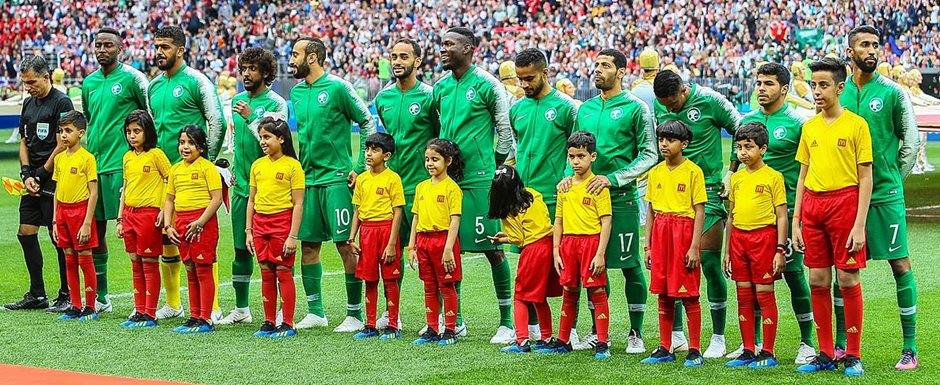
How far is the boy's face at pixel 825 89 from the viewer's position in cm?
749

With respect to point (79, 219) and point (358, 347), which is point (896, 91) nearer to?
point (358, 347)

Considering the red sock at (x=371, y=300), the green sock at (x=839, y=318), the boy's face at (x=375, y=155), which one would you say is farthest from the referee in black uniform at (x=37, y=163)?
the green sock at (x=839, y=318)

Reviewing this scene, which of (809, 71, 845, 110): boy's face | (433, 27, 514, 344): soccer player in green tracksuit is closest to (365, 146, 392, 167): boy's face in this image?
(433, 27, 514, 344): soccer player in green tracksuit

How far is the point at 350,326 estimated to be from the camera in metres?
9.46

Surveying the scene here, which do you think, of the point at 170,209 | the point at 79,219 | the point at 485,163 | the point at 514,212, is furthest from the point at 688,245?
the point at 79,219

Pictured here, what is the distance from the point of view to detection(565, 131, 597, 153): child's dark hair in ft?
26.8

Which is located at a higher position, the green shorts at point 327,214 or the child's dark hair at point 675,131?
the child's dark hair at point 675,131

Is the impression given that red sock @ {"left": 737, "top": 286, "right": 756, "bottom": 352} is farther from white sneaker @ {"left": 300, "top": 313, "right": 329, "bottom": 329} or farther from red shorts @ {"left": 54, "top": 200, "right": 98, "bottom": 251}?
red shorts @ {"left": 54, "top": 200, "right": 98, "bottom": 251}

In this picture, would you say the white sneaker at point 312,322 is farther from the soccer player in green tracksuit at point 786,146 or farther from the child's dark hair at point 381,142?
the soccer player in green tracksuit at point 786,146

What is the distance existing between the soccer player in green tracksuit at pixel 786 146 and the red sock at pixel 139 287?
162 inches

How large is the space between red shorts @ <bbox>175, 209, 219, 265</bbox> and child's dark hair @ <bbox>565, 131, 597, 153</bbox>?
2.62 metres

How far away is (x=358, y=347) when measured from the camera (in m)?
8.80

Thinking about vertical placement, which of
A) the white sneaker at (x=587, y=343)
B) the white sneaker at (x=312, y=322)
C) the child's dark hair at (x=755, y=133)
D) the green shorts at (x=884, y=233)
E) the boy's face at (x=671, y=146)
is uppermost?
the child's dark hair at (x=755, y=133)

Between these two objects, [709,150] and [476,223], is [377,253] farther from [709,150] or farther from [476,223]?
[709,150]
